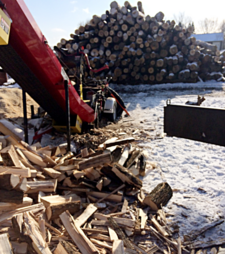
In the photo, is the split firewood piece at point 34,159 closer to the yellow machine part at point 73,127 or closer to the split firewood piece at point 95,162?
the split firewood piece at point 95,162

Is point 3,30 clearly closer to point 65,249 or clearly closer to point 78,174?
point 78,174

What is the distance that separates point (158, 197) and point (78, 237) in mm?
1257

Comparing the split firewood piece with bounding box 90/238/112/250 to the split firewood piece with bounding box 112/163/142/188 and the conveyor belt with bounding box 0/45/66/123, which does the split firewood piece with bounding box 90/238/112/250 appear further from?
the conveyor belt with bounding box 0/45/66/123

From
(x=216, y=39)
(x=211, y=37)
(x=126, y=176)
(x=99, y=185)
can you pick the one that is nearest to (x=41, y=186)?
(x=99, y=185)

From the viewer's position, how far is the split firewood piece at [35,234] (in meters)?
2.04

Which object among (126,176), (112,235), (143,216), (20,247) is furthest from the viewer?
(126,176)

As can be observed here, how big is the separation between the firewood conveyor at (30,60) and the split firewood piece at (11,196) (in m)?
1.59

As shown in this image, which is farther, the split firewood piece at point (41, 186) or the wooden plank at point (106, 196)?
the wooden plank at point (106, 196)

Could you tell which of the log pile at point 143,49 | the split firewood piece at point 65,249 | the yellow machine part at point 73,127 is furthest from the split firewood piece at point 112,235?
the log pile at point 143,49

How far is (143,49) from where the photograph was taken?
43.7 feet

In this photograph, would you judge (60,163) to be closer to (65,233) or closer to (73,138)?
(65,233)

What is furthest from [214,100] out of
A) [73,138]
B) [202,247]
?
[202,247]

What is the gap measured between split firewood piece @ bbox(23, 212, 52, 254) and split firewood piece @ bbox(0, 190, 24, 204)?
0.62 feet

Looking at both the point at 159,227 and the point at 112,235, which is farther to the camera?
the point at 159,227
